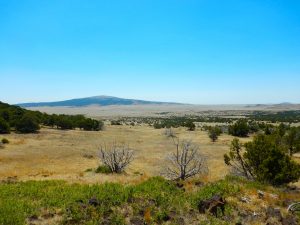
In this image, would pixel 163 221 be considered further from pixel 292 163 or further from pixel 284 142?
pixel 284 142

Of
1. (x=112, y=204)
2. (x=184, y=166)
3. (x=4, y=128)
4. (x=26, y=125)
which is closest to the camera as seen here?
(x=112, y=204)

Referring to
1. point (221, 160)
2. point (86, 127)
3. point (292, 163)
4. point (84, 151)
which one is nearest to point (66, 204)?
point (292, 163)

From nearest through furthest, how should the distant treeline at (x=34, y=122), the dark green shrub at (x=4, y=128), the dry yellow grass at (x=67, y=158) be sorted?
the dry yellow grass at (x=67, y=158) < the dark green shrub at (x=4, y=128) < the distant treeline at (x=34, y=122)

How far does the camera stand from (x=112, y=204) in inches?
529

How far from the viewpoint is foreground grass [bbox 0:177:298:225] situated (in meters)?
12.1

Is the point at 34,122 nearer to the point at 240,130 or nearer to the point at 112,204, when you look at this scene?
the point at 240,130

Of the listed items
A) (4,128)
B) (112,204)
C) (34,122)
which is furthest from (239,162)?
(34,122)

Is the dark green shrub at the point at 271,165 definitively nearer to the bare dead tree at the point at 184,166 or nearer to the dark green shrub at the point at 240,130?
the bare dead tree at the point at 184,166

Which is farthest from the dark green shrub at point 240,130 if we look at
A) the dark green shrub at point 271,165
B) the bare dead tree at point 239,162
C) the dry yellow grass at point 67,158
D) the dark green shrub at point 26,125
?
the dark green shrub at point 271,165

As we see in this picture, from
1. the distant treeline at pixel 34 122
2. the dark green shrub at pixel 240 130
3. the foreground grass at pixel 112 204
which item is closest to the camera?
Answer: the foreground grass at pixel 112 204

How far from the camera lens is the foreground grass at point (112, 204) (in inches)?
477

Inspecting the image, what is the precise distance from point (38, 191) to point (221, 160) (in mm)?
30136

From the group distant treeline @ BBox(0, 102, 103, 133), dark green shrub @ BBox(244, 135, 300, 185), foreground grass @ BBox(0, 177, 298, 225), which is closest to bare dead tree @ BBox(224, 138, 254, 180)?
dark green shrub @ BBox(244, 135, 300, 185)

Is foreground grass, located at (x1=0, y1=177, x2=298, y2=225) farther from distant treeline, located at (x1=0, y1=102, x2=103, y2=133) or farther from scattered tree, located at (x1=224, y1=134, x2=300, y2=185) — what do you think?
distant treeline, located at (x1=0, y1=102, x2=103, y2=133)
